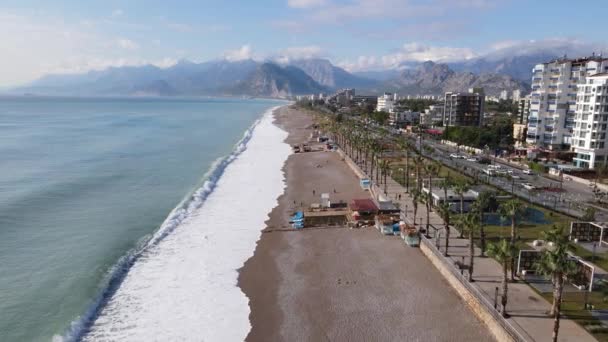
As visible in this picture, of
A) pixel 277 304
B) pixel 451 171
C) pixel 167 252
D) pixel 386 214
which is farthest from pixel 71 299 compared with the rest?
pixel 451 171

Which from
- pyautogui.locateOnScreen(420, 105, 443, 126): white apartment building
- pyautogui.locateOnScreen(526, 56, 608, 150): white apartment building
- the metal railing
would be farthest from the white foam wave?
pyautogui.locateOnScreen(420, 105, 443, 126): white apartment building

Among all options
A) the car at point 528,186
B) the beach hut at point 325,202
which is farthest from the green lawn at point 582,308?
the car at point 528,186

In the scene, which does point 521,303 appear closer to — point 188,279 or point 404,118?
point 188,279

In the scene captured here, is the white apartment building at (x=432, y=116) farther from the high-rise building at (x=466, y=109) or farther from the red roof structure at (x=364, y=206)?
the red roof structure at (x=364, y=206)

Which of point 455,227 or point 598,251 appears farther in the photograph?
point 455,227

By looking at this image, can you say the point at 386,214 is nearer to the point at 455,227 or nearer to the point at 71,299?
the point at 455,227

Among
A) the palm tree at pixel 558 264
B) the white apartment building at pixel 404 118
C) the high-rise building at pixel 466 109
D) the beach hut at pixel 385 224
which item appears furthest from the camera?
the white apartment building at pixel 404 118
